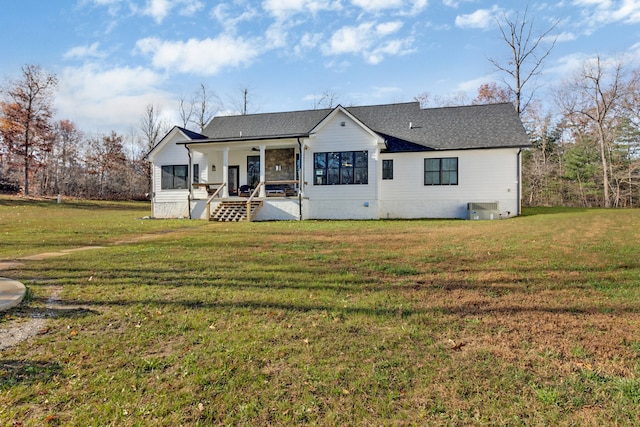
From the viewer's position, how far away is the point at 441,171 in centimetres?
1808

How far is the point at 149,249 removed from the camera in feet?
27.6

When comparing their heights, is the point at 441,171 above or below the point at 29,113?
below

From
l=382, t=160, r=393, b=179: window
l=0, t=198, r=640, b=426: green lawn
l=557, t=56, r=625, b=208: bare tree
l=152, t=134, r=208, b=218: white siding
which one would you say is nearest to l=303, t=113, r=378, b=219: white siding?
l=382, t=160, r=393, b=179: window

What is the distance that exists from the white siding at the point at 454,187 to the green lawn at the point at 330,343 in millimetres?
11053

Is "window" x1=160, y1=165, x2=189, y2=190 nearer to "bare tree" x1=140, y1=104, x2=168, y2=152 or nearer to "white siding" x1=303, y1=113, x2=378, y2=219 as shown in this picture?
"white siding" x1=303, y1=113, x2=378, y2=219

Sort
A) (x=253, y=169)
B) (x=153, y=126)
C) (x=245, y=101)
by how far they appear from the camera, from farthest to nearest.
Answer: (x=153, y=126)
(x=245, y=101)
(x=253, y=169)

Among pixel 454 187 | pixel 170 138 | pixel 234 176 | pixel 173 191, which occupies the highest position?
pixel 170 138

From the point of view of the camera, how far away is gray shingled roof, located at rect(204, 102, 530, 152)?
704 inches

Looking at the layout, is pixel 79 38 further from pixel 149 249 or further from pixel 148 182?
pixel 148 182

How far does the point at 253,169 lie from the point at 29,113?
26.0m

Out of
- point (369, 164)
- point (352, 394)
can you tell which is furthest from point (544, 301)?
point (369, 164)

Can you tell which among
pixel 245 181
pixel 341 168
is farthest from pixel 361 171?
pixel 245 181

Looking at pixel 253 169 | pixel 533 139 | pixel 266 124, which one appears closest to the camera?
pixel 253 169

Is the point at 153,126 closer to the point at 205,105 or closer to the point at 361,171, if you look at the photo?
the point at 205,105
